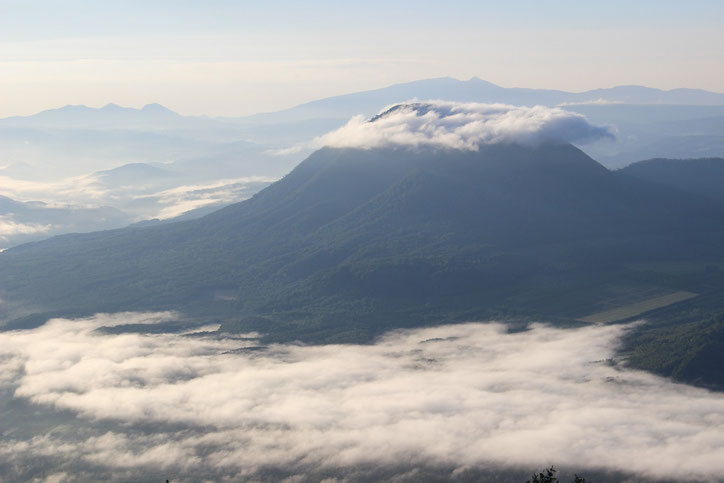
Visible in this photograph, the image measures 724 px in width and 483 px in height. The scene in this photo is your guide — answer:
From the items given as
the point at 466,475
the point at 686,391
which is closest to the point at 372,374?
the point at 466,475

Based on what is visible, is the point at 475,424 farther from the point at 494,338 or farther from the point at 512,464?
the point at 494,338

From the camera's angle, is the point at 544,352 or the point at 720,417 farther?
the point at 544,352

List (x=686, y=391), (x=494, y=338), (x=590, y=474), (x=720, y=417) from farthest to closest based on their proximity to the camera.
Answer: (x=494, y=338) → (x=686, y=391) → (x=720, y=417) → (x=590, y=474)

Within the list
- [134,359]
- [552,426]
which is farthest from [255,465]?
[134,359]

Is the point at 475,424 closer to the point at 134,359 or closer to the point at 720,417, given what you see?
the point at 720,417

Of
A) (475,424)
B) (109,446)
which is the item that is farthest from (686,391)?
(109,446)

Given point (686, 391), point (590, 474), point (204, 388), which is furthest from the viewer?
point (204, 388)

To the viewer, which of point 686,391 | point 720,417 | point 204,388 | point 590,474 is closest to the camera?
point 590,474

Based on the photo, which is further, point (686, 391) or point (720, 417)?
point (686, 391)

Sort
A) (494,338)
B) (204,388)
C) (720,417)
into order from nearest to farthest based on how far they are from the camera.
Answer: (720,417) → (204,388) → (494,338)
